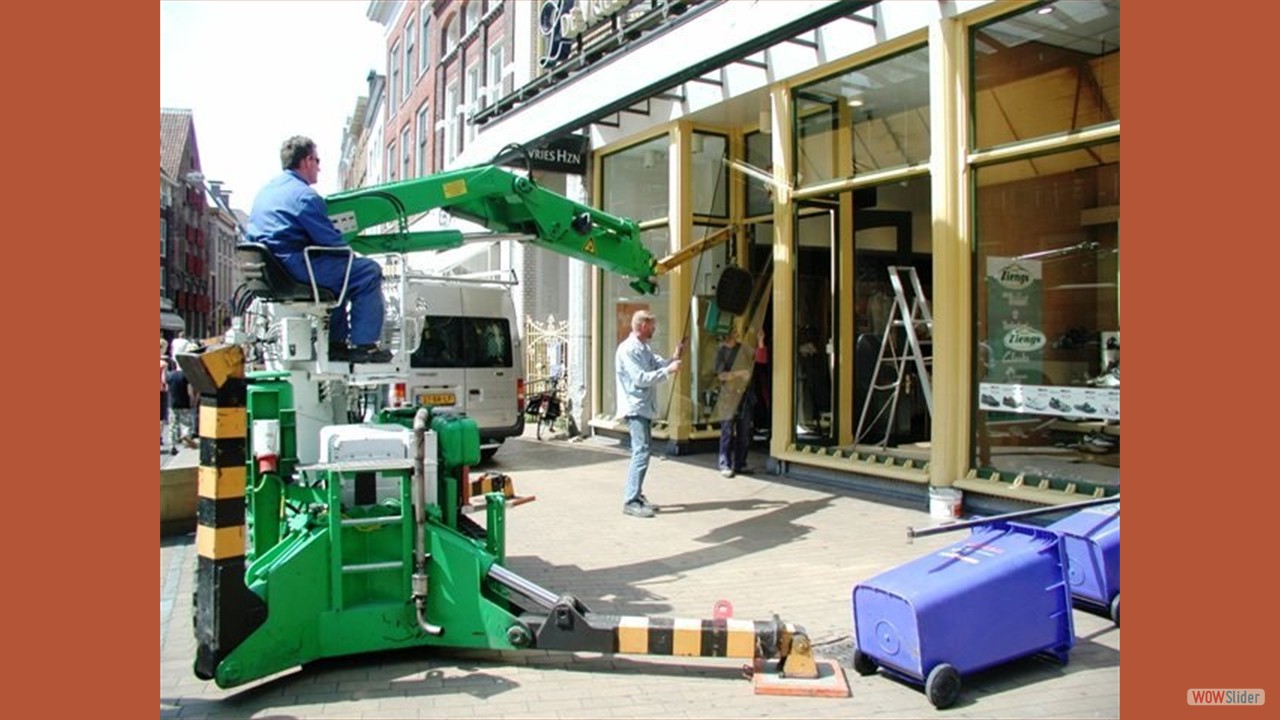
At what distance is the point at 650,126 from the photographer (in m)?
12.0

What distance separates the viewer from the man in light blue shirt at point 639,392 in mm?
7863

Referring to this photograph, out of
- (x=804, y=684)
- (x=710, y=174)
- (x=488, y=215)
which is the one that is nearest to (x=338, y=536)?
(x=804, y=684)

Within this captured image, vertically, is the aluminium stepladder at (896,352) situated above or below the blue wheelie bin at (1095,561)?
above

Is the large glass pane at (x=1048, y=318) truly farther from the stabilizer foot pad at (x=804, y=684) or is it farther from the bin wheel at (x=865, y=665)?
the stabilizer foot pad at (x=804, y=684)

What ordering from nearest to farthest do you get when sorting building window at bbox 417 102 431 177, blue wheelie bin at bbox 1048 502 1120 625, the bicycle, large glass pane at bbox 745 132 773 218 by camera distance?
1. blue wheelie bin at bbox 1048 502 1120 625
2. large glass pane at bbox 745 132 773 218
3. the bicycle
4. building window at bbox 417 102 431 177

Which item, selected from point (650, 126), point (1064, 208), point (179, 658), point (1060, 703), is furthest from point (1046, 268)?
point (179, 658)

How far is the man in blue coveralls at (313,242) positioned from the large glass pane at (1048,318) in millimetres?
5153

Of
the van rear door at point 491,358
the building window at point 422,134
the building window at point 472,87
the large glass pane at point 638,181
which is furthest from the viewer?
the building window at point 422,134

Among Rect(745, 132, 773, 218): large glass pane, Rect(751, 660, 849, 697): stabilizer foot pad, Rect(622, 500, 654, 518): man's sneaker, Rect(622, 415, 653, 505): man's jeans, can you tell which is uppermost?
Rect(745, 132, 773, 218): large glass pane

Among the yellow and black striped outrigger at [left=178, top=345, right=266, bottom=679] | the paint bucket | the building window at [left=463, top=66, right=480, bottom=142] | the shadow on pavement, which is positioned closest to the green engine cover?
the yellow and black striped outrigger at [left=178, top=345, right=266, bottom=679]

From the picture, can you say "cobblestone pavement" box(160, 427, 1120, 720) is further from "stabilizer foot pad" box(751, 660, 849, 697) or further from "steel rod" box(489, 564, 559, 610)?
"steel rod" box(489, 564, 559, 610)

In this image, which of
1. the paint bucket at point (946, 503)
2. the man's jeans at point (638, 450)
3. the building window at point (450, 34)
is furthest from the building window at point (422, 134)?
the paint bucket at point (946, 503)

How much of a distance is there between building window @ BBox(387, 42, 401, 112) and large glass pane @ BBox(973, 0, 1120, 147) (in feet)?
91.6

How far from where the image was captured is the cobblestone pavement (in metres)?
3.91
